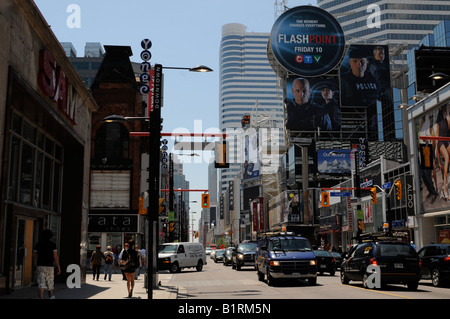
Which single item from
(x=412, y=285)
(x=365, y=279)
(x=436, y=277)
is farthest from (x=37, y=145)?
(x=436, y=277)

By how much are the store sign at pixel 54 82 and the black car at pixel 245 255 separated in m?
A: 19.4

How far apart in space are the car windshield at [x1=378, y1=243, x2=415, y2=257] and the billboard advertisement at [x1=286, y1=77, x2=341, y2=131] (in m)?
73.9

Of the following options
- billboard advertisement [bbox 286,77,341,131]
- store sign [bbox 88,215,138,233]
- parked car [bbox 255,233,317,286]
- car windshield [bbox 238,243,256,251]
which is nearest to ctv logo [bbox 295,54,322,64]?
billboard advertisement [bbox 286,77,341,131]

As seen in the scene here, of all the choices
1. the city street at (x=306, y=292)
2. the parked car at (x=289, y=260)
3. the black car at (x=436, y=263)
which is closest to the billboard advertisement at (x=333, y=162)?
the black car at (x=436, y=263)

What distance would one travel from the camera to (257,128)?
18038cm

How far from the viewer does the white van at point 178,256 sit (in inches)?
1406

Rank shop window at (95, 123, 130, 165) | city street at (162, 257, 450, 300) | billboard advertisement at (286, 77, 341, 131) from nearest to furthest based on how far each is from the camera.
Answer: city street at (162, 257, 450, 300) < shop window at (95, 123, 130, 165) < billboard advertisement at (286, 77, 341, 131)

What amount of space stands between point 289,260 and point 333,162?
218 ft

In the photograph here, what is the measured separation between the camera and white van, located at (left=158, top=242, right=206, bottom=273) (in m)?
35.7

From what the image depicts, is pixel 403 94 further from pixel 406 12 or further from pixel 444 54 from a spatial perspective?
pixel 406 12

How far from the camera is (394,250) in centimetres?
1884

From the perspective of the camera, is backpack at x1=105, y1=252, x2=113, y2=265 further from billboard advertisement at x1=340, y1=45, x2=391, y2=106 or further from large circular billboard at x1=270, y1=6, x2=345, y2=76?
billboard advertisement at x1=340, y1=45, x2=391, y2=106
